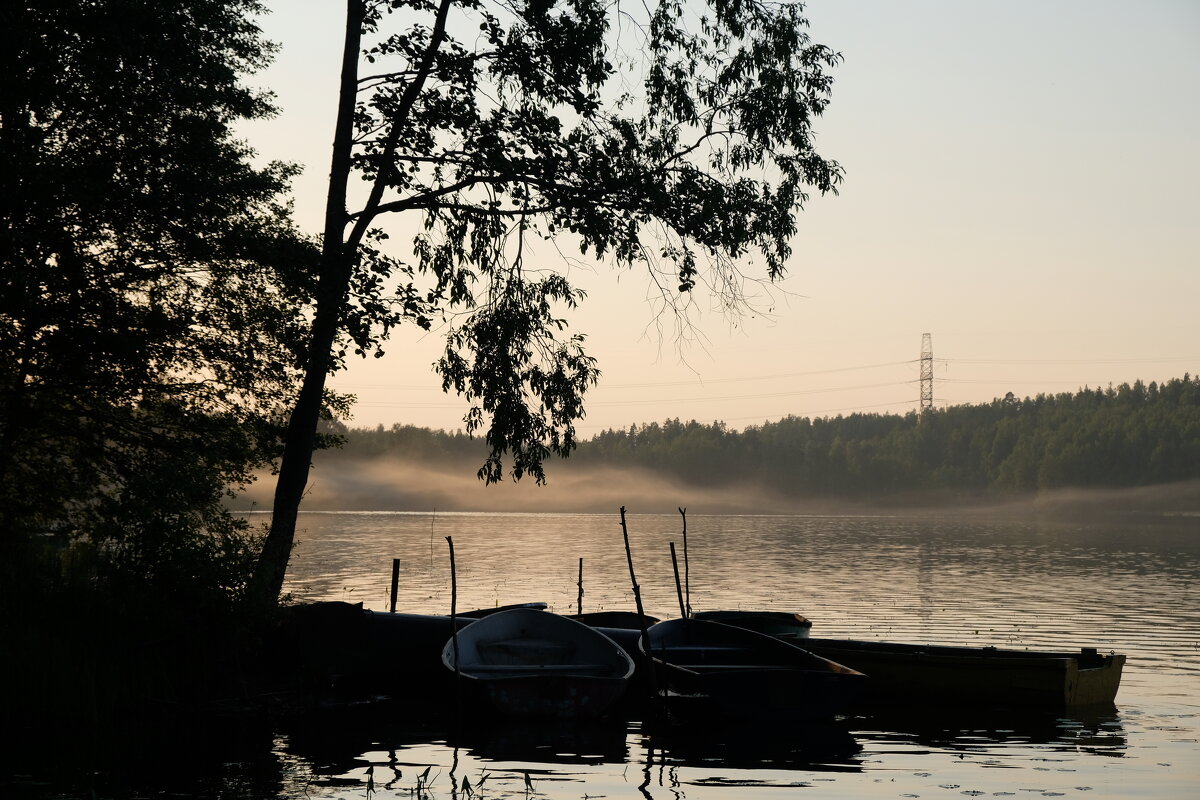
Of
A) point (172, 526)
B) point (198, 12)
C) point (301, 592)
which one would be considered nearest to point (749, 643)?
point (172, 526)

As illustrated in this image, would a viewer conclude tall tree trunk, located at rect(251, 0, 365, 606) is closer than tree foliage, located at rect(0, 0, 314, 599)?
No

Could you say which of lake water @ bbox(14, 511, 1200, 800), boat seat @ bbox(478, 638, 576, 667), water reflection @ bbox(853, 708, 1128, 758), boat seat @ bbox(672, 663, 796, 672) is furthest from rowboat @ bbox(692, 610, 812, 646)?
boat seat @ bbox(478, 638, 576, 667)

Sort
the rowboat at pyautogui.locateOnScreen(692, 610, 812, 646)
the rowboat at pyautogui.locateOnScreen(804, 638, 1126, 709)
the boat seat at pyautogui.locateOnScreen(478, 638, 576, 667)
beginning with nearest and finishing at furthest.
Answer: the rowboat at pyautogui.locateOnScreen(804, 638, 1126, 709)
the boat seat at pyautogui.locateOnScreen(478, 638, 576, 667)
the rowboat at pyautogui.locateOnScreen(692, 610, 812, 646)

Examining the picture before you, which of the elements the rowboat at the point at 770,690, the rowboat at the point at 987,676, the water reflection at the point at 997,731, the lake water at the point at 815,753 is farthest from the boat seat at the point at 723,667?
the rowboat at the point at 987,676

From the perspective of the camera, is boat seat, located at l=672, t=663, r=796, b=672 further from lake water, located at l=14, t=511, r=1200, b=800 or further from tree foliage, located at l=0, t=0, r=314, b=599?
tree foliage, located at l=0, t=0, r=314, b=599

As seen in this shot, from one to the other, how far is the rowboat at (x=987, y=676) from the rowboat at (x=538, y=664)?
16.5ft

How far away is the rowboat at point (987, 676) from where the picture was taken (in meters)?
22.7

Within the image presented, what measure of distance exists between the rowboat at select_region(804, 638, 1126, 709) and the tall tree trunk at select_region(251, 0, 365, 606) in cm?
1099

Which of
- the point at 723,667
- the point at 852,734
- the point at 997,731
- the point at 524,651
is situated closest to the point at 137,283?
the point at 524,651

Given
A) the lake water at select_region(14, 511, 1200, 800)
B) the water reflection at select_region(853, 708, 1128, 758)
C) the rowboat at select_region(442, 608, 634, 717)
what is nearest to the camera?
the lake water at select_region(14, 511, 1200, 800)

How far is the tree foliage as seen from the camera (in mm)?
20031

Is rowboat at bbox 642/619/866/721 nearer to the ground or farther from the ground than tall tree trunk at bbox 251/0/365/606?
nearer to the ground

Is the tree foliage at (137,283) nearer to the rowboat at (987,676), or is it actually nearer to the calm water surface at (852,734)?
the calm water surface at (852,734)

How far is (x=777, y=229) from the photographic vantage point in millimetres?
24688
